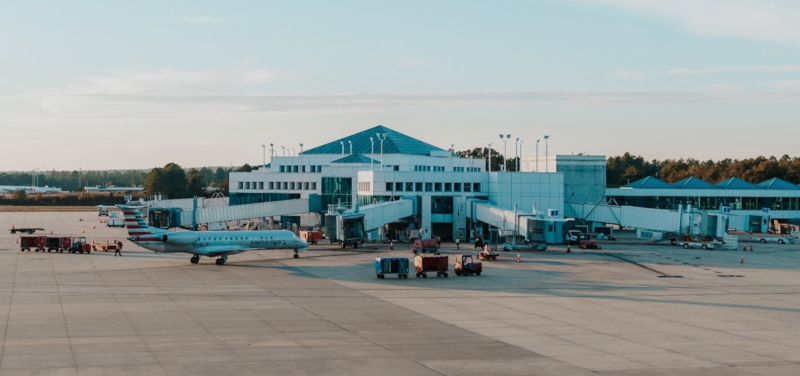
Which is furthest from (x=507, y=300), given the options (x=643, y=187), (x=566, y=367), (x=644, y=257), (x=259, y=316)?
(x=643, y=187)

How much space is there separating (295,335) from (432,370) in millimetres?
10917

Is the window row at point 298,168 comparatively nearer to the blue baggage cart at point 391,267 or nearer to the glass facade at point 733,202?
the glass facade at point 733,202

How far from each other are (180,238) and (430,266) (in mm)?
25205

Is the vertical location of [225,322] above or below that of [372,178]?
below

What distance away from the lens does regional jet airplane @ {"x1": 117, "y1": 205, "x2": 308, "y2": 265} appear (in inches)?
3189

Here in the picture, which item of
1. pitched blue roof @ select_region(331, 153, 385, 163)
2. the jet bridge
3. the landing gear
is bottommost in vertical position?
the landing gear

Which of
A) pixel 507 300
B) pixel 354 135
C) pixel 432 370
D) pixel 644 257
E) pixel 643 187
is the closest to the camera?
pixel 432 370

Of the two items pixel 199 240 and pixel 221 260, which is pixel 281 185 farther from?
pixel 199 240

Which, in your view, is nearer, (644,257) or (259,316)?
(259,316)

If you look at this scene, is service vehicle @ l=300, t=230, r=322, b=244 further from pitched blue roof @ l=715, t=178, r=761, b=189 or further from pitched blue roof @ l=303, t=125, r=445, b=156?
pitched blue roof @ l=715, t=178, r=761, b=189

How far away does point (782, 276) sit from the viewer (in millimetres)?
77812

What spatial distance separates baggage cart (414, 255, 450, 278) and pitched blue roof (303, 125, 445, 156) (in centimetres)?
8910

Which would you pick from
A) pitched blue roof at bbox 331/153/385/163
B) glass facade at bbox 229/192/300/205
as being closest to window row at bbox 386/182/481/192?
pitched blue roof at bbox 331/153/385/163

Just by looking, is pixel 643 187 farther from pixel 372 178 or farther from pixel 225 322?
pixel 225 322
